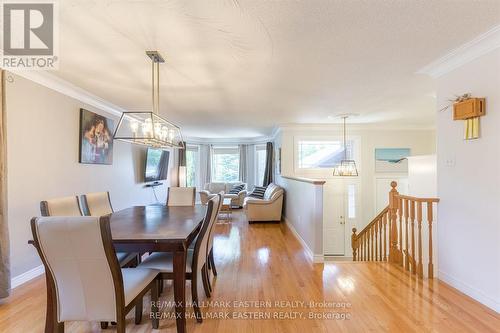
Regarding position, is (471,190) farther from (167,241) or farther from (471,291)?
(167,241)

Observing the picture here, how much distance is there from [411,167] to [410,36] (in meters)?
2.63

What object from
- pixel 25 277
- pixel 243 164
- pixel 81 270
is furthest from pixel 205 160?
pixel 81 270

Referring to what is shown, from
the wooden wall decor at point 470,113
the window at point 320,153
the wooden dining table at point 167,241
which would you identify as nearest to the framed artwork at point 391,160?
the window at point 320,153

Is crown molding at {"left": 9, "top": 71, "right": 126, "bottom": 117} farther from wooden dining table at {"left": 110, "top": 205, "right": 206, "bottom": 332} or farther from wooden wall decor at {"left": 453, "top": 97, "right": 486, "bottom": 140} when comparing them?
wooden wall decor at {"left": 453, "top": 97, "right": 486, "bottom": 140}

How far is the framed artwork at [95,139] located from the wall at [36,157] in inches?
3.5

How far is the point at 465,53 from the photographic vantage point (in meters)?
2.36

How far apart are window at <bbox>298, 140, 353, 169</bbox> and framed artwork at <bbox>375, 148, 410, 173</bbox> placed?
0.66 metres

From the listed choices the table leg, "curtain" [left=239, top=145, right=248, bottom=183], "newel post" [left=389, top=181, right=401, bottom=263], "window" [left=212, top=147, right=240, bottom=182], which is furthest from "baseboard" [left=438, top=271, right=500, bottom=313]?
"window" [left=212, top=147, right=240, bottom=182]

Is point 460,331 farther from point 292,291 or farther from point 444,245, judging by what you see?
point 292,291

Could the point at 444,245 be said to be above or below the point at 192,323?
above

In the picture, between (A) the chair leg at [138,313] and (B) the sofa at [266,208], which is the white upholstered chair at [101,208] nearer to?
(A) the chair leg at [138,313]

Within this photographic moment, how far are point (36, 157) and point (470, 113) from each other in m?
4.54

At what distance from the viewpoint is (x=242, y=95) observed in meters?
3.67

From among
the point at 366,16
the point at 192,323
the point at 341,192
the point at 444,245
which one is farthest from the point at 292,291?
the point at 341,192
